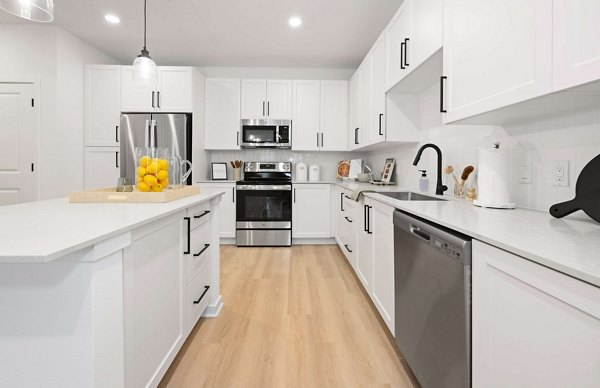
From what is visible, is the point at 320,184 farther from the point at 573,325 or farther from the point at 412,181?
the point at 573,325

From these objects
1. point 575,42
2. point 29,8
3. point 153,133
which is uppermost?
point 29,8

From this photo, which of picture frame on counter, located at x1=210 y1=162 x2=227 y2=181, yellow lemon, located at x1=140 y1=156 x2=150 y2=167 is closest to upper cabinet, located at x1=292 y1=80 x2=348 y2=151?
picture frame on counter, located at x1=210 y1=162 x2=227 y2=181

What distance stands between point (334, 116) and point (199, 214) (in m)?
3.22

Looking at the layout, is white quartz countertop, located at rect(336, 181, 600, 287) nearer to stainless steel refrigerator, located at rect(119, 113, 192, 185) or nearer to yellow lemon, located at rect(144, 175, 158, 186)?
yellow lemon, located at rect(144, 175, 158, 186)

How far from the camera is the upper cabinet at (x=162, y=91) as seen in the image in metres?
4.18

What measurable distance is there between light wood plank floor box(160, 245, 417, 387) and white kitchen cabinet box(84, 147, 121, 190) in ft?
7.86

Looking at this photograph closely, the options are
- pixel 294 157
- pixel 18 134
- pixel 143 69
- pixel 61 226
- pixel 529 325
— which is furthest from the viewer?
pixel 294 157

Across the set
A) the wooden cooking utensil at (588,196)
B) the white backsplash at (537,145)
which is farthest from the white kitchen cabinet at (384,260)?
the wooden cooking utensil at (588,196)

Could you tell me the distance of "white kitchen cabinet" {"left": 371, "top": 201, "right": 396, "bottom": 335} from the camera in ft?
5.97

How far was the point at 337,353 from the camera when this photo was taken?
71.1 inches

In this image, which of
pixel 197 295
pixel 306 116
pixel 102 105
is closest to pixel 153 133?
pixel 102 105

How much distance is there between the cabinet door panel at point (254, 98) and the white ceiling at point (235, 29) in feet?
1.14

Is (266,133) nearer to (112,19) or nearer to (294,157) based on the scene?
(294,157)

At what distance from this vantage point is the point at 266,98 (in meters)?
4.56
